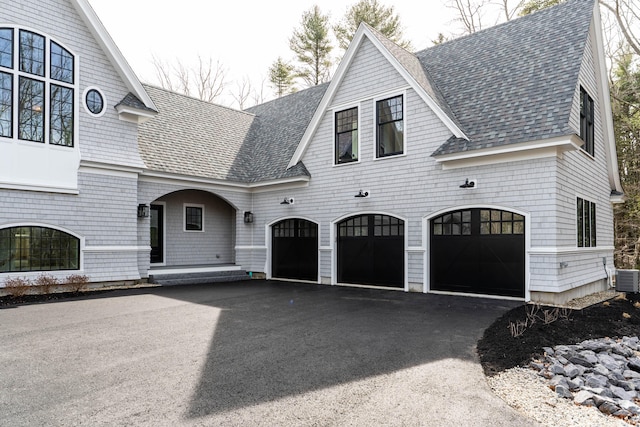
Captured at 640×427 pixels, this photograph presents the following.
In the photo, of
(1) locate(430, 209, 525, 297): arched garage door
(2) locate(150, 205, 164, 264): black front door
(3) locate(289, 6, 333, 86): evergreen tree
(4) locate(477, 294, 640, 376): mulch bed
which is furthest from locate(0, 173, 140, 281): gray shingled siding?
(3) locate(289, 6, 333, 86): evergreen tree

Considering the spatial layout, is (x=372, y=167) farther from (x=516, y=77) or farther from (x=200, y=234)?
(x=200, y=234)

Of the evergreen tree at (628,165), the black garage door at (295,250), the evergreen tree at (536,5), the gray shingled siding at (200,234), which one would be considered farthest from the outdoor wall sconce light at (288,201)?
the evergreen tree at (536,5)

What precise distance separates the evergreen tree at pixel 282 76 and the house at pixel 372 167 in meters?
15.0

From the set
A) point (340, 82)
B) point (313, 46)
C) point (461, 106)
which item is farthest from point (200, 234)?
point (313, 46)

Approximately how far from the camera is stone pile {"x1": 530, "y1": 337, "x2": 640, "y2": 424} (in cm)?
347

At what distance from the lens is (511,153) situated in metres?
8.59

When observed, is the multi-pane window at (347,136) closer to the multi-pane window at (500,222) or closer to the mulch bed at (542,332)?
the multi-pane window at (500,222)

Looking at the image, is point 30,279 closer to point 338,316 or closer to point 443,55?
point 338,316

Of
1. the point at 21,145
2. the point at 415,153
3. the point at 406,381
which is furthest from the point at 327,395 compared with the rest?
the point at 21,145

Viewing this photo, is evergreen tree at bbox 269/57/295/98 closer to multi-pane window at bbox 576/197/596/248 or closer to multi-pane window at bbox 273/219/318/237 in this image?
multi-pane window at bbox 273/219/318/237

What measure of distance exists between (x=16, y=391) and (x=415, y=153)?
9.19 metres

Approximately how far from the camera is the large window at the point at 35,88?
9.19 m

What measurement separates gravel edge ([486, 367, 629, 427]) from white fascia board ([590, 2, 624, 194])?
10.3 meters

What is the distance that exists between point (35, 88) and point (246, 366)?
371 inches
